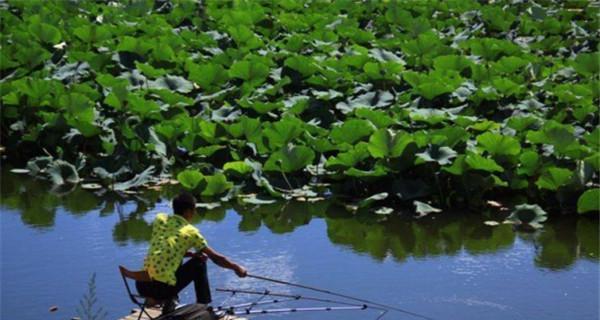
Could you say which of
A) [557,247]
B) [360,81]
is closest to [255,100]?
[360,81]

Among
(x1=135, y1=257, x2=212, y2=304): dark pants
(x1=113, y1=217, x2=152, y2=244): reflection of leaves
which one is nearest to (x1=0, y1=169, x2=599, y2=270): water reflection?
(x1=113, y1=217, x2=152, y2=244): reflection of leaves

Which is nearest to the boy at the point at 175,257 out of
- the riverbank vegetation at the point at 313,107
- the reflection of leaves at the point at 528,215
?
the riverbank vegetation at the point at 313,107

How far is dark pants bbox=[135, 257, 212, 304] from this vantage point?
15.3ft

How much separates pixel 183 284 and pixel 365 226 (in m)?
2.20

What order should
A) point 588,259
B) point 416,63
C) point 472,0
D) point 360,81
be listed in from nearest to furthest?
point 588,259 → point 360,81 → point 416,63 → point 472,0

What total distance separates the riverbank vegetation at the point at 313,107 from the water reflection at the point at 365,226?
3.9 inches

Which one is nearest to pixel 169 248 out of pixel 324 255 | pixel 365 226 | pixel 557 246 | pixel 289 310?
pixel 289 310

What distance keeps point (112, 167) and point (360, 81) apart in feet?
6.56

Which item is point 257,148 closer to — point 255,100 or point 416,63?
point 255,100

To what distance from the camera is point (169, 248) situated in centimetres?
463

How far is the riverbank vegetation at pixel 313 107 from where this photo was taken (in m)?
6.98

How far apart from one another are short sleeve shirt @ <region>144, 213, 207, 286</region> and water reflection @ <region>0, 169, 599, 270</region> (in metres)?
1.84

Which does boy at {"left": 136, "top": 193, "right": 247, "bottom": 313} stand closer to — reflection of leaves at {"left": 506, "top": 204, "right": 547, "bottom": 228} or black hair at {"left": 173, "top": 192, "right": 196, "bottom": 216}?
black hair at {"left": 173, "top": 192, "right": 196, "bottom": 216}

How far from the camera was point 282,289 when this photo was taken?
571cm
